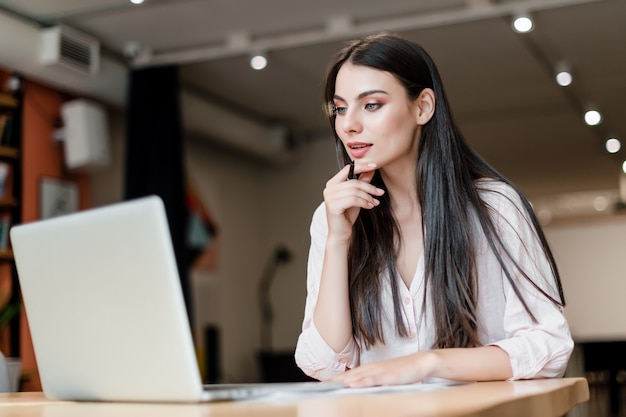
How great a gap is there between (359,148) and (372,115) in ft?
0.22

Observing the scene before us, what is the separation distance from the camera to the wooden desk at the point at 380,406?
79 cm

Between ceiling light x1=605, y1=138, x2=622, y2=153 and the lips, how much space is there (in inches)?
256

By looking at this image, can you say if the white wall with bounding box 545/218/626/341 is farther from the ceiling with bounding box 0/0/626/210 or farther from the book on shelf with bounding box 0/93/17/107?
the book on shelf with bounding box 0/93/17/107

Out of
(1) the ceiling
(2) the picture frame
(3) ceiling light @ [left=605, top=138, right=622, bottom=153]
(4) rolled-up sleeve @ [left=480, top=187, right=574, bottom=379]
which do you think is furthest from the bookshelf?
(3) ceiling light @ [left=605, top=138, right=622, bottom=153]

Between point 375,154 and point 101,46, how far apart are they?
13.3 feet

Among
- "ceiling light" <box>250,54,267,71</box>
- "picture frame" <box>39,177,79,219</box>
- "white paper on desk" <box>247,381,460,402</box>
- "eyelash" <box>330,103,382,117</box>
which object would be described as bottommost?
"white paper on desk" <box>247,381,460,402</box>

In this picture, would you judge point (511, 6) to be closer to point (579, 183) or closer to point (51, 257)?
point (51, 257)

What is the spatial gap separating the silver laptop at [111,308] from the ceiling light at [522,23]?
12.7ft

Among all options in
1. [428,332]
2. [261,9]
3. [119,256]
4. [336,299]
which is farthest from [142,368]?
[261,9]

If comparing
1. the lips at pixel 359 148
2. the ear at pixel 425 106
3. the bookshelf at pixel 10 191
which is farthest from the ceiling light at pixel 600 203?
the lips at pixel 359 148

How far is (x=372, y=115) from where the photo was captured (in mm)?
1566

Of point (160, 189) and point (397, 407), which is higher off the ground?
point (160, 189)

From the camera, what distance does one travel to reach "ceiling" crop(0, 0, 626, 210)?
462 cm

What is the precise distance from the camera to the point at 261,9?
465 cm
